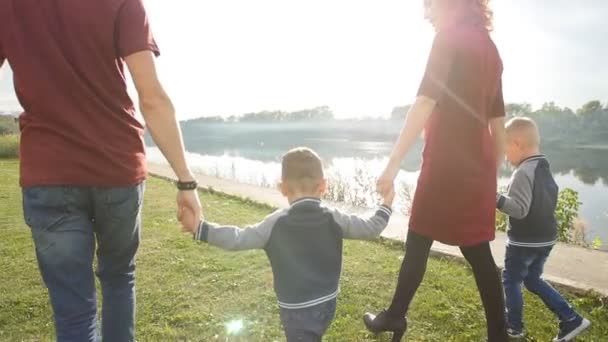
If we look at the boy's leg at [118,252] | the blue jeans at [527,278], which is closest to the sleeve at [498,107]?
the blue jeans at [527,278]

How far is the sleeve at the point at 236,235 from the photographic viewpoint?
2.19 m

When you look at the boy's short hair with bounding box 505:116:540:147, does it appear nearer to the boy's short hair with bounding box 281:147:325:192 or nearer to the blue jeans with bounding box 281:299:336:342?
the boy's short hair with bounding box 281:147:325:192

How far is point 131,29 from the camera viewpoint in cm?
176

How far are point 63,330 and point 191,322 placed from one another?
6.17 ft

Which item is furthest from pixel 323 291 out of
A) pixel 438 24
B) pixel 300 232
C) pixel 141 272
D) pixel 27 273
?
pixel 27 273

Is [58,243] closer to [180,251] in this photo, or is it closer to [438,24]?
[438,24]

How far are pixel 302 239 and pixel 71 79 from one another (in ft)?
4.10

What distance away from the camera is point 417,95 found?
2475 mm

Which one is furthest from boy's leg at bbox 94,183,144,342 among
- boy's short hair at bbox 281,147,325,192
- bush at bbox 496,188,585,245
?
bush at bbox 496,188,585,245

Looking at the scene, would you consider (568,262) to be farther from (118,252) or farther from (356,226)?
(118,252)

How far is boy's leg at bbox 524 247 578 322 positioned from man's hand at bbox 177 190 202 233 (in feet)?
7.49

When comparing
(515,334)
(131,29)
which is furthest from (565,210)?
(131,29)

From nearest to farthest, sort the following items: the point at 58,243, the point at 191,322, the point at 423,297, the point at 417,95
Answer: the point at 58,243 → the point at 417,95 → the point at 191,322 → the point at 423,297

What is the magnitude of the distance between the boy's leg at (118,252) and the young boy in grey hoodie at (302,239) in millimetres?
339
